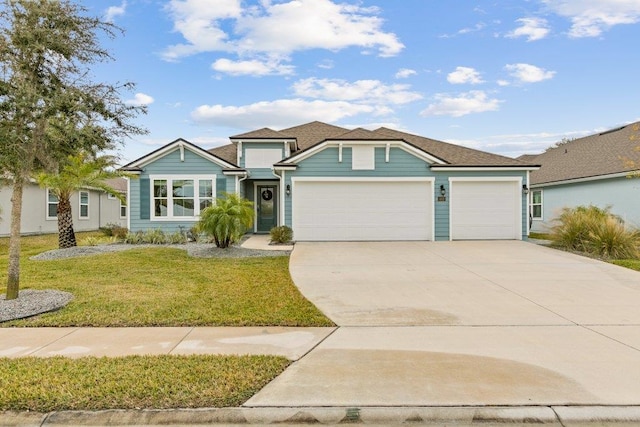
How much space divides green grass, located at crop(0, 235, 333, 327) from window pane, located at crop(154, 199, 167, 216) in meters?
4.55

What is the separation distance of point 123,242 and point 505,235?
1479 cm

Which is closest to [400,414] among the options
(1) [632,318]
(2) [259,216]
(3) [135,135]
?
(1) [632,318]

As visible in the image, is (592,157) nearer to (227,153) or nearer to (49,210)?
(227,153)

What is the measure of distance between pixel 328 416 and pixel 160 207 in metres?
15.2

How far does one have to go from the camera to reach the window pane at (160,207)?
16672 millimetres

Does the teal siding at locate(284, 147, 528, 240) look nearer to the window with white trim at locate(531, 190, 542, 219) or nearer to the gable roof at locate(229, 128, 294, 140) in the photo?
the gable roof at locate(229, 128, 294, 140)

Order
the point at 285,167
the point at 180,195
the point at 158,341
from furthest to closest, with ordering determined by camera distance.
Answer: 1. the point at 180,195
2. the point at 285,167
3. the point at 158,341

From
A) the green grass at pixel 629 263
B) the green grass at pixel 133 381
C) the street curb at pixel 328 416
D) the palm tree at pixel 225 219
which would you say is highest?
the palm tree at pixel 225 219

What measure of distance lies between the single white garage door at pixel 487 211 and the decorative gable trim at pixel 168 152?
9.32m

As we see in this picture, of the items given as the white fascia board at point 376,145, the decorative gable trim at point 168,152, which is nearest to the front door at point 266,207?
the decorative gable trim at point 168,152

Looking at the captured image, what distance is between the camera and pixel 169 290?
25.3 ft

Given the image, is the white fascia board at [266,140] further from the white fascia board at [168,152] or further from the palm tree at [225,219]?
the palm tree at [225,219]

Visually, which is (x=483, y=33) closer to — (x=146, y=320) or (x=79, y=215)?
(x=146, y=320)

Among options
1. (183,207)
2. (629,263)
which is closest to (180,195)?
(183,207)
